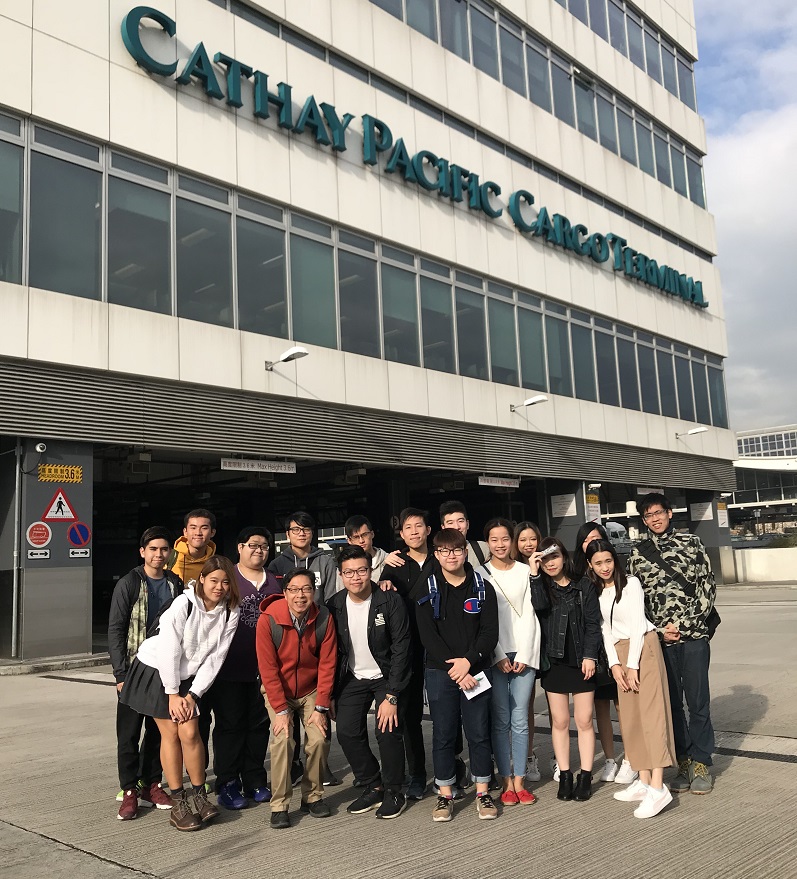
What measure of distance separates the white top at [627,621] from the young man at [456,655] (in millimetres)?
846

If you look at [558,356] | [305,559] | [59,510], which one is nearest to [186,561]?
[305,559]

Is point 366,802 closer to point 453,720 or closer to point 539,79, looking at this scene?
point 453,720

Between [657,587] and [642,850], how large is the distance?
5.99ft

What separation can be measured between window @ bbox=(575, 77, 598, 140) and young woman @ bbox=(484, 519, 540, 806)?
23087 mm

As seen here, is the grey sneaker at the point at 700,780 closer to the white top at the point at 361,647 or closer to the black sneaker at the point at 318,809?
the white top at the point at 361,647

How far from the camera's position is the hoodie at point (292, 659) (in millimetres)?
5176

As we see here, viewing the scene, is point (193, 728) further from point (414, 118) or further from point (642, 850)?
point (414, 118)

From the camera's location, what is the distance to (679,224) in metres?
29.2

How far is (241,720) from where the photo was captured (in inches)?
217

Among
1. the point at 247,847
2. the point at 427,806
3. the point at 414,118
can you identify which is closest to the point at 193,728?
the point at 247,847

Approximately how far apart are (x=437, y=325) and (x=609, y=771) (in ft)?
49.5

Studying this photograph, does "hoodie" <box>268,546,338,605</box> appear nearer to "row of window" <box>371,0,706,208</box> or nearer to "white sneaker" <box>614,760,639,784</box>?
"white sneaker" <box>614,760,639,784</box>

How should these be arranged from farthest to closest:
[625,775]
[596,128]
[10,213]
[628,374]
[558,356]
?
1. [596,128]
2. [628,374]
3. [558,356]
4. [10,213]
5. [625,775]

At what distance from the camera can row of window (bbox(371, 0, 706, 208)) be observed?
21.6 meters
